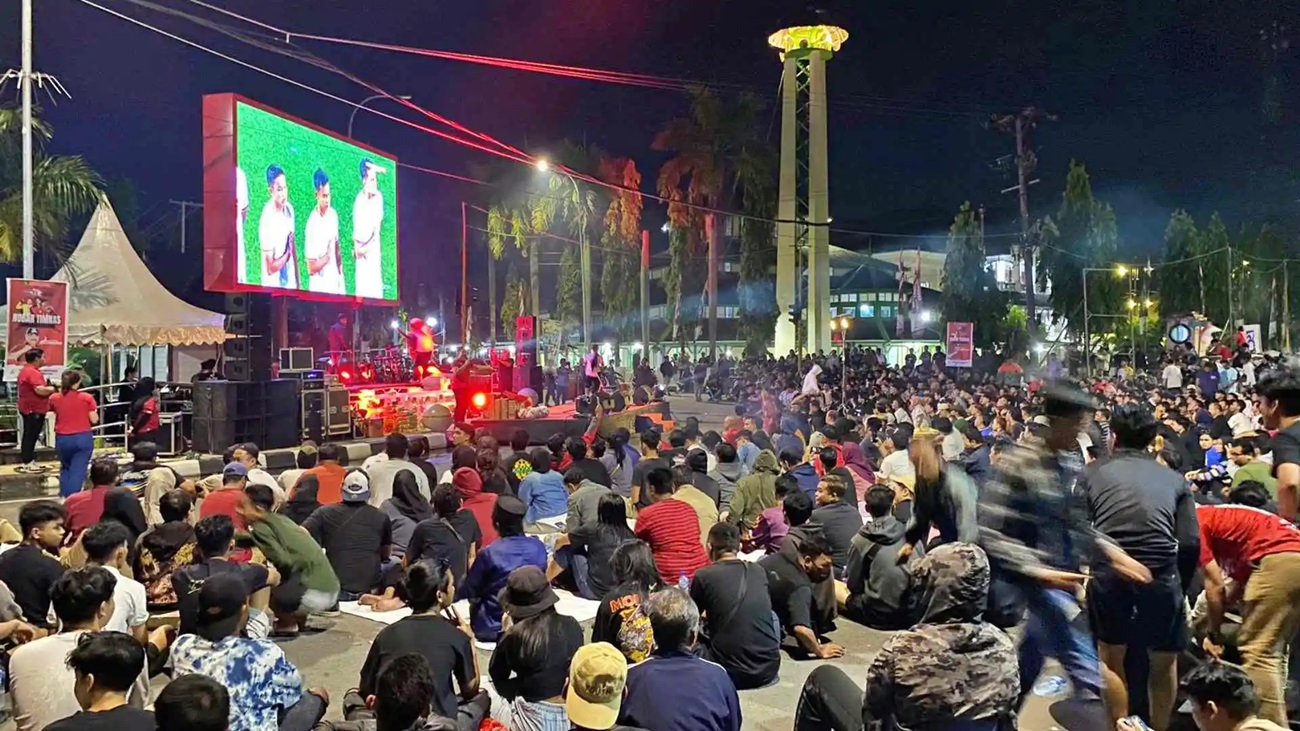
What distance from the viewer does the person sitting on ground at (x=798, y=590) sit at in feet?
19.8

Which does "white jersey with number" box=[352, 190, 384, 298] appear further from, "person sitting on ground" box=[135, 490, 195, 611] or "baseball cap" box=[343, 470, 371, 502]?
"person sitting on ground" box=[135, 490, 195, 611]

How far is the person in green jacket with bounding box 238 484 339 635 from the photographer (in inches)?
247

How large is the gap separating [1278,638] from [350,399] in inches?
636

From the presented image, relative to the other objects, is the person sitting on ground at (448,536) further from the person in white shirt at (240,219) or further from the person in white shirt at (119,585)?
the person in white shirt at (240,219)

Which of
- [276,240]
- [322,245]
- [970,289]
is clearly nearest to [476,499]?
[276,240]

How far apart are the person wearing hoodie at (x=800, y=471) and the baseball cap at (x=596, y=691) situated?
499 cm

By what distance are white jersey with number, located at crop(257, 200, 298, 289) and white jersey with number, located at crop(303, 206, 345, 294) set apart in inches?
21.4

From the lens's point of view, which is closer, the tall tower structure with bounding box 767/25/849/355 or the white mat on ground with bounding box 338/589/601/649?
the white mat on ground with bounding box 338/589/601/649

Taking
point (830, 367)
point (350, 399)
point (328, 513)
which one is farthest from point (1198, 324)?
point (328, 513)

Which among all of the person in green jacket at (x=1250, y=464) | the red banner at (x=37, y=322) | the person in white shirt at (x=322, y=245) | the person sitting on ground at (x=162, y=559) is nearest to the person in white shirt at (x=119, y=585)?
the person sitting on ground at (x=162, y=559)

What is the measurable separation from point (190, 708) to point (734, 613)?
10.2 ft

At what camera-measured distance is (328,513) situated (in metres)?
7.01

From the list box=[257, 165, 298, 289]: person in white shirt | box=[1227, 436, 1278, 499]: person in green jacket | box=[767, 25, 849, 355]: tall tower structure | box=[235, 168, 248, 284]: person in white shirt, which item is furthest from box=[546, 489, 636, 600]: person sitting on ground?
box=[767, 25, 849, 355]: tall tower structure

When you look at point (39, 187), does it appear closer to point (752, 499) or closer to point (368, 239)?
point (368, 239)
